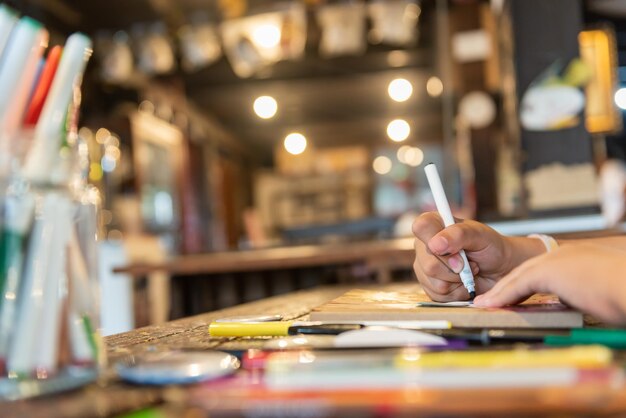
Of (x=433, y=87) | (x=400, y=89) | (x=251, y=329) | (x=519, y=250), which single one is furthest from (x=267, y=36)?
(x=251, y=329)

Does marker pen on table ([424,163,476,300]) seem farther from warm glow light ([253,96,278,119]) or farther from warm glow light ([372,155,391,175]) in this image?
warm glow light ([372,155,391,175])

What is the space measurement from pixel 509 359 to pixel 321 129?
860 centimetres

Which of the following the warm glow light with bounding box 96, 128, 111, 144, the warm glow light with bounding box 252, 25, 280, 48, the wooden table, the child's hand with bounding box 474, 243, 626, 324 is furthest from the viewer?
the warm glow light with bounding box 96, 128, 111, 144

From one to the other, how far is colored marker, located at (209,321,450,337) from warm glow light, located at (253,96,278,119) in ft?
22.9

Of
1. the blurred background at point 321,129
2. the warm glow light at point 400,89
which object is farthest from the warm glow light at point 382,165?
the warm glow light at point 400,89

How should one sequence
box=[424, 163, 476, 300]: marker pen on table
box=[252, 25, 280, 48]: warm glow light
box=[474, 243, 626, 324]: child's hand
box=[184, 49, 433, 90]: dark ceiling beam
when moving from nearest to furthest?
box=[474, 243, 626, 324]: child's hand < box=[424, 163, 476, 300]: marker pen on table < box=[252, 25, 280, 48]: warm glow light < box=[184, 49, 433, 90]: dark ceiling beam

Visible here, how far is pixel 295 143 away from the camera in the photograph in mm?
9102

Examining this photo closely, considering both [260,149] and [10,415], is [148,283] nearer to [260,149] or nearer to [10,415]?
[10,415]

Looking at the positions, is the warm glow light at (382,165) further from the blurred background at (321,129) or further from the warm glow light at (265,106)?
the warm glow light at (265,106)

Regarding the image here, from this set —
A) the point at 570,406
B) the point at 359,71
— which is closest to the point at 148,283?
the point at 359,71

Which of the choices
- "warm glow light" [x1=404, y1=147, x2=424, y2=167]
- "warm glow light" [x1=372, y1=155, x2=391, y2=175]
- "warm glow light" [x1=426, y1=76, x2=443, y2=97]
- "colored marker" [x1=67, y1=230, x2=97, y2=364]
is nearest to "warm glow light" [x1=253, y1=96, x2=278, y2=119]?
"warm glow light" [x1=372, y1=155, x2=391, y2=175]

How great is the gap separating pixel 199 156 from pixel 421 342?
7806 mm

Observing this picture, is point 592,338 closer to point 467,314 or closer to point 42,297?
point 467,314

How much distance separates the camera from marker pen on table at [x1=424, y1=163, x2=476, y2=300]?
3.57 ft
